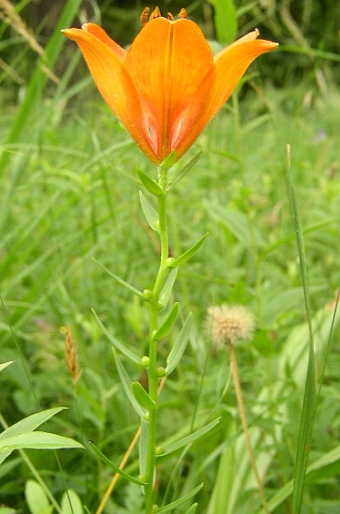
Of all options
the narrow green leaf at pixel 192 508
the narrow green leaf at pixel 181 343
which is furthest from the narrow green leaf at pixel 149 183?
the narrow green leaf at pixel 192 508

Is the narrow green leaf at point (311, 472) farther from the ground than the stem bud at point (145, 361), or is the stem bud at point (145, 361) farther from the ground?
the stem bud at point (145, 361)

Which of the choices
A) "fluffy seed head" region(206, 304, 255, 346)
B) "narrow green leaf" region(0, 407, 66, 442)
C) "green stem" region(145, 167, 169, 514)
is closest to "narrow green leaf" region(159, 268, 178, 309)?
"green stem" region(145, 167, 169, 514)

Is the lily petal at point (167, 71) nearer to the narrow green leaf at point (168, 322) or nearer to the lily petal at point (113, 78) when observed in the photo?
the lily petal at point (113, 78)

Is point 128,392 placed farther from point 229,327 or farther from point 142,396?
point 229,327

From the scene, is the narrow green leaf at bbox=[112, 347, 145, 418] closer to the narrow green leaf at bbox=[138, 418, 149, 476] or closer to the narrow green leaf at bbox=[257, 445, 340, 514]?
the narrow green leaf at bbox=[138, 418, 149, 476]

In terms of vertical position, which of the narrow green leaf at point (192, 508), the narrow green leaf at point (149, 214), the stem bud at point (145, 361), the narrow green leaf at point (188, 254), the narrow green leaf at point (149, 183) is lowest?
the narrow green leaf at point (192, 508)

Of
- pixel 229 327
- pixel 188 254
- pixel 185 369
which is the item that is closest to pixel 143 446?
pixel 188 254

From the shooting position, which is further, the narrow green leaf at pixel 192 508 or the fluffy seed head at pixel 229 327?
the fluffy seed head at pixel 229 327
